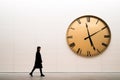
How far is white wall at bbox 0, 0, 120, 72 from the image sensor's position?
65.6ft

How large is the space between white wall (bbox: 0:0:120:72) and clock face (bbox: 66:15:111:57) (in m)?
0.25

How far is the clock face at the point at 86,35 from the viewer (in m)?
19.9

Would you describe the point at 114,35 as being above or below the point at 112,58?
above

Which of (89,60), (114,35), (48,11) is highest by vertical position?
(48,11)

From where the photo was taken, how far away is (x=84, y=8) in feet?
66.2

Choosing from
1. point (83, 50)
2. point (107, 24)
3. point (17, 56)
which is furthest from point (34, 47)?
point (107, 24)

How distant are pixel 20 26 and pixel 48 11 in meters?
1.69

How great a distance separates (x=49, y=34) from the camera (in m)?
20.1

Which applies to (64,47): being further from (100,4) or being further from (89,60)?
Answer: (100,4)

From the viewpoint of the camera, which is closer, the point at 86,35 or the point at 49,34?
the point at 86,35

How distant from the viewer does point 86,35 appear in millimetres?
19984

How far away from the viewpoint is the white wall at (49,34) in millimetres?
Answer: 20000

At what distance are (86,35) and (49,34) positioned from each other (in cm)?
196

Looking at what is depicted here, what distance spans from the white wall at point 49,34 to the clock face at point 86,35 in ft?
0.82
